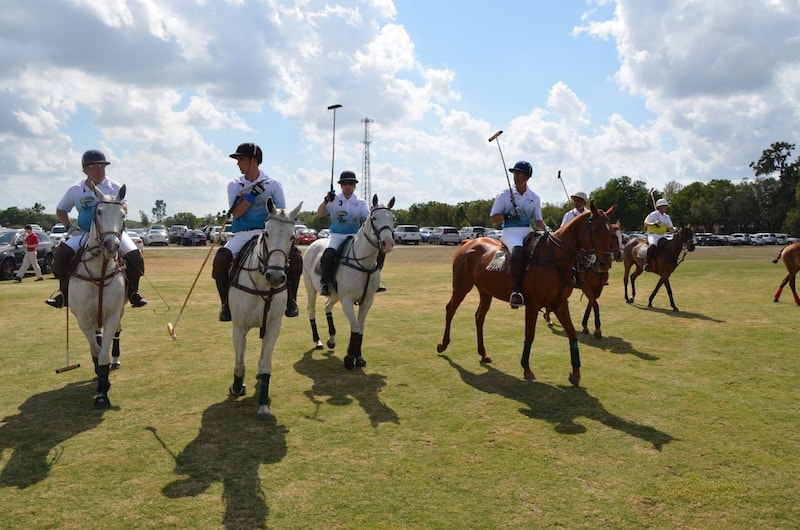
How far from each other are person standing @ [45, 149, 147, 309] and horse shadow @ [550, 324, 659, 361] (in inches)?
334

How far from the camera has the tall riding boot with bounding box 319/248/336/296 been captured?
9430 millimetres

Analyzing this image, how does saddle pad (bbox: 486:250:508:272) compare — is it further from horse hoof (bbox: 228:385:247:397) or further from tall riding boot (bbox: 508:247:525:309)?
horse hoof (bbox: 228:385:247:397)

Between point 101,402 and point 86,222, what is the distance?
2729 mm

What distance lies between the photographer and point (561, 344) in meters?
11.0

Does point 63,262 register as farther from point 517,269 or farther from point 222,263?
point 517,269

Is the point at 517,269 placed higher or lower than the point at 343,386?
higher

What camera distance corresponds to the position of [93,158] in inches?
304

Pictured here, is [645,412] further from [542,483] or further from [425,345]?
[425,345]

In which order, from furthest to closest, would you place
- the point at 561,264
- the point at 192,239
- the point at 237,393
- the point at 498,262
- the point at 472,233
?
the point at 472,233 → the point at 192,239 → the point at 498,262 → the point at 561,264 → the point at 237,393

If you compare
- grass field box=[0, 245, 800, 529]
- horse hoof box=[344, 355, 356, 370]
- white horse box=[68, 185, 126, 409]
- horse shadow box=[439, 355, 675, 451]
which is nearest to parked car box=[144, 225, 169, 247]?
grass field box=[0, 245, 800, 529]

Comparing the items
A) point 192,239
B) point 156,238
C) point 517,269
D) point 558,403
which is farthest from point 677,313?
point 192,239

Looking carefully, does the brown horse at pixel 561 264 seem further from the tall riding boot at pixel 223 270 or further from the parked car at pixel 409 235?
the parked car at pixel 409 235

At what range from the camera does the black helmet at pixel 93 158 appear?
768 cm

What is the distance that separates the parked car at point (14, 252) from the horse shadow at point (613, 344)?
22.8 metres
